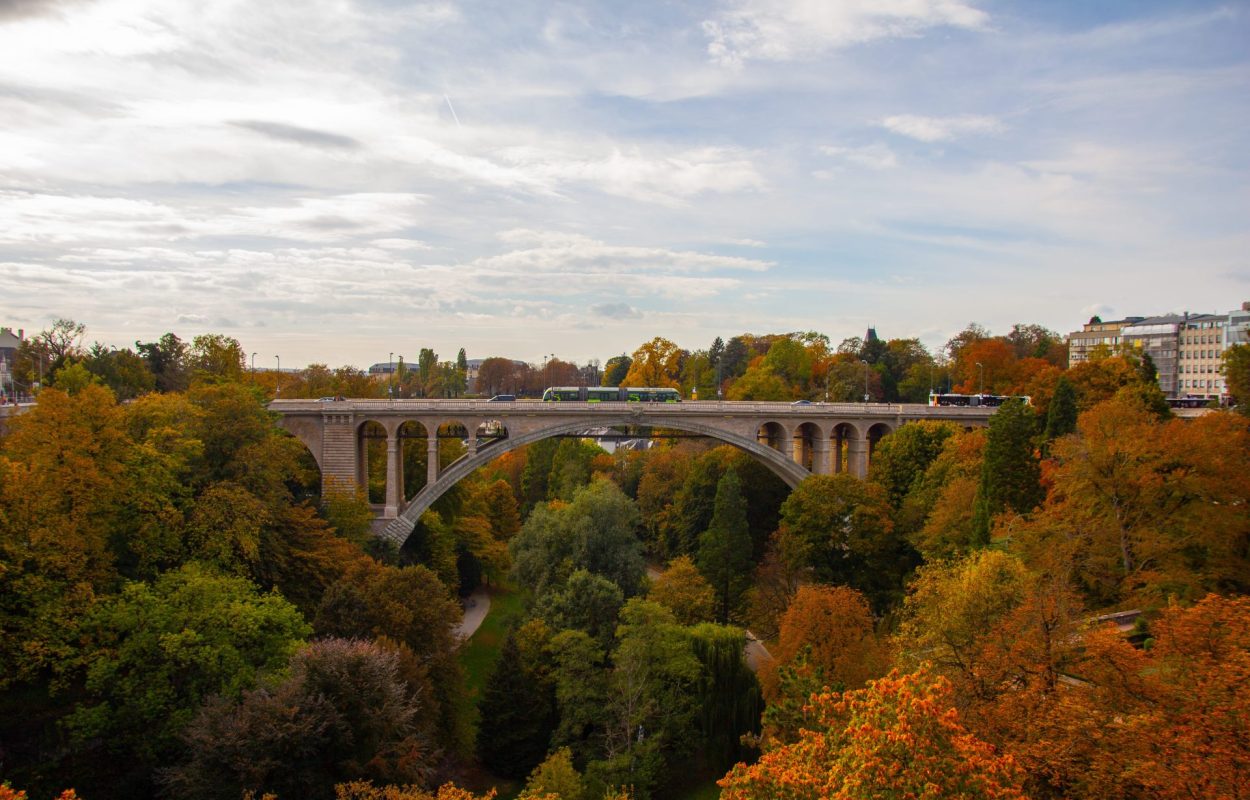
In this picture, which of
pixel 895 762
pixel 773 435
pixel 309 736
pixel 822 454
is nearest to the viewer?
pixel 895 762

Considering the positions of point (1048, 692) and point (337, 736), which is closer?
point (1048, 692)

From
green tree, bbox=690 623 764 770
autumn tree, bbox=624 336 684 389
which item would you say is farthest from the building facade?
green tree, bbox=690 623 764 770

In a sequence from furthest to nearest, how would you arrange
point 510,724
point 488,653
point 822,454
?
point 822,454 → point 488,653 → point 510,724

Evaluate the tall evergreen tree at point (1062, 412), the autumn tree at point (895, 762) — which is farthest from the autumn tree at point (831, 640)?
the tall evergreen tree at point (1062, 412)

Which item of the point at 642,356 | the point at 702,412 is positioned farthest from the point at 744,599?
the point at 642,356

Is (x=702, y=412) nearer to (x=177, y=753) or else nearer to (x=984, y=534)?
(x=984, y=534)

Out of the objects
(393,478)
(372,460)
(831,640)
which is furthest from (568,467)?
(831,640)

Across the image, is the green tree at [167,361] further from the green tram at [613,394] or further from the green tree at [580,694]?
the green tree at [580,694]

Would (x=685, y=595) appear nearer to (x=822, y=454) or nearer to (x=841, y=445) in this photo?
(x=822, y=454)
